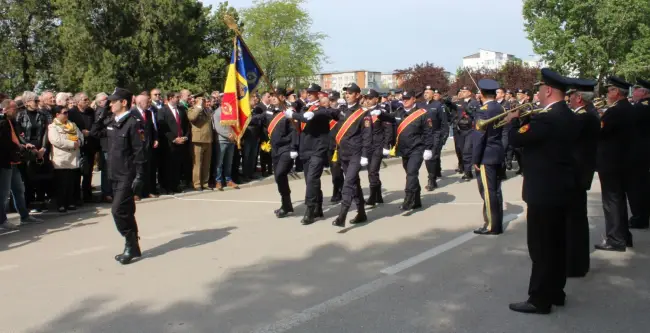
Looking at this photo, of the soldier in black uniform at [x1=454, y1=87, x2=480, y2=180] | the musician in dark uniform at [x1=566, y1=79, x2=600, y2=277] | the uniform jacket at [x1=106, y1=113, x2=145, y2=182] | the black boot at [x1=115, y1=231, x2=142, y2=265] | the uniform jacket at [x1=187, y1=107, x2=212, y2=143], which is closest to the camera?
the musician in dark uniform at [x1=566, y1=79, x2=600, y2=277]

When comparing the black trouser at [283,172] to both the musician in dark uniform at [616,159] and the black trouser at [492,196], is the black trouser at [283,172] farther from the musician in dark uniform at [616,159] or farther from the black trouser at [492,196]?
the musician in dark uniform at [616,159]

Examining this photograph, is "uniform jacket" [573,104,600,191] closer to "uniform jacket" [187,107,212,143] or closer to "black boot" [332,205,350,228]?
"black boot" [332,205,350,228]

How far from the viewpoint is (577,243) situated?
597 cm

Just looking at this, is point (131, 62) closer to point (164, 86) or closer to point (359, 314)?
point (164, 86)

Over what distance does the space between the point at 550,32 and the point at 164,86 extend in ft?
108

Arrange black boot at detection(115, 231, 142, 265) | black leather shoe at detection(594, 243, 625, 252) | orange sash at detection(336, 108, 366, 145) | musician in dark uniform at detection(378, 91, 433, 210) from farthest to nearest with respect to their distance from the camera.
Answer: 1. musician in dark uniform at detection(378, 91, 433, 210)
2. orange sash at detection(336, 108, 366, 145)
3. black leather shoe at detection(594, 243, 625, 252)
4. black boot at detection(115, 231, 142, 265)

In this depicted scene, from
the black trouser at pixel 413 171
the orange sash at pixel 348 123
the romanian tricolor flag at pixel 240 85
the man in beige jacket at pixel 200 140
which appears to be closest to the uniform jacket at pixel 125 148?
the orange sash at pixel 348 123

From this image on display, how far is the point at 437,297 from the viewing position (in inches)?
209

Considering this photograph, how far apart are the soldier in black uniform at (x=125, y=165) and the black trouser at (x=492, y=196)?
4.26 metres

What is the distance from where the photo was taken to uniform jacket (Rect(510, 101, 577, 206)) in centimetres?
488

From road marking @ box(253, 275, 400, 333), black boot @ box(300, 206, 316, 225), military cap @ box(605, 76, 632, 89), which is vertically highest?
military cap @ box(605, 76, 632, 89)

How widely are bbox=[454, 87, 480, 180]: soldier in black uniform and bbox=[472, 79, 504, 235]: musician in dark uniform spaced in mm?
5332

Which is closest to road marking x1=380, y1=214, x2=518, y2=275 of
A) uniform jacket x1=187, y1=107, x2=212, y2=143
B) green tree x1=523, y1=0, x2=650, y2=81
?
uniform jacket x1=187, y1=107, x2=212, y2=143

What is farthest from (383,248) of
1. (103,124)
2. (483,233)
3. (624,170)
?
(103,124)
